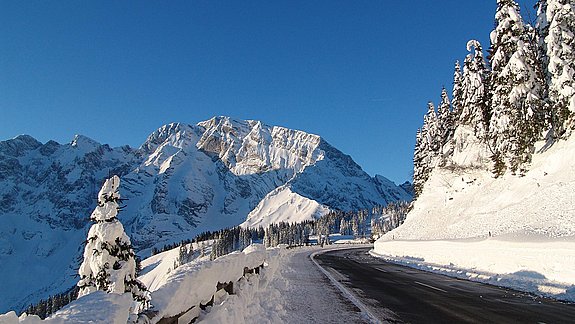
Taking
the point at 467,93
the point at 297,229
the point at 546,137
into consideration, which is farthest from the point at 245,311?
the point at 297,229

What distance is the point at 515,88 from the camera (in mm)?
30609

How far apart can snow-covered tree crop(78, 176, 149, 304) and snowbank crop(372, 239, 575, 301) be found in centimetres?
1478

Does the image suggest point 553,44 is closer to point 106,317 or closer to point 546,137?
point 546,137

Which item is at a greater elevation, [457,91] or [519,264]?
[457,91]

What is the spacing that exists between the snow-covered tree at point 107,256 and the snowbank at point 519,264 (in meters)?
14.8

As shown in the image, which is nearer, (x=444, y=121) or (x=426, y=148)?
(x=444, y=121)

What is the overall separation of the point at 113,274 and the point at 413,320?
12.2m

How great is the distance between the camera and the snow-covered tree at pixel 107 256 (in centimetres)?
1562

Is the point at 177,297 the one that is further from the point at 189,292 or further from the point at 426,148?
the point at 426,148

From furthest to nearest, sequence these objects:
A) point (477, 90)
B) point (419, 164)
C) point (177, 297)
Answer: point (419, 164) < point (477, 90) < point (177, 297)

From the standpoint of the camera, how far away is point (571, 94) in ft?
88.7

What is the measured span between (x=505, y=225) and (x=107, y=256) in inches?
1111

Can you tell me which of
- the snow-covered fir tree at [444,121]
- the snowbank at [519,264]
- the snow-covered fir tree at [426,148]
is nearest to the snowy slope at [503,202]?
the snowbank at [519,264]

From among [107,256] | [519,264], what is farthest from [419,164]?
[107,256]
